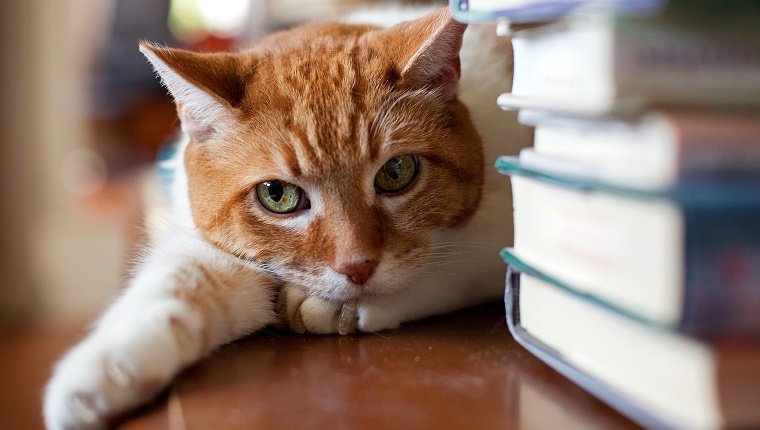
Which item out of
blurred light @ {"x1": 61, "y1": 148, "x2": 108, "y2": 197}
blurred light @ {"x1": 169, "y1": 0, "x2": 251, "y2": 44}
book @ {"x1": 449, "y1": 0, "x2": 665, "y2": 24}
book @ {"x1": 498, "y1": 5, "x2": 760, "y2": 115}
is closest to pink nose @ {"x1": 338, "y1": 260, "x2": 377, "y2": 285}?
book @ {"x1": 449, "y1": 0, "x2": 665, "y2": 24}

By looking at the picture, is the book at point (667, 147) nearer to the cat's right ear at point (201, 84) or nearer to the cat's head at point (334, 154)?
the cat's head at point (334, 154)

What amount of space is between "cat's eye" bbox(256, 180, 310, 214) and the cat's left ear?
234 millimetres

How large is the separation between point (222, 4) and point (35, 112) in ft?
5.75

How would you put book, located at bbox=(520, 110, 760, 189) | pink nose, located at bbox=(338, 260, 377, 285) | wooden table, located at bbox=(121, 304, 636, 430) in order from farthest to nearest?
pink nose, located at bbox=(338, 260, 377, 285) → wooden table, located at bbox=(121, 304, 636, 430) → book, located at bbox=(520, 110, 760, 189)

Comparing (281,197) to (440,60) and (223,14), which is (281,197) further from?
(223,14)

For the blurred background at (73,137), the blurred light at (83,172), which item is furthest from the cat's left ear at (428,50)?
the blurred light at (83,172)

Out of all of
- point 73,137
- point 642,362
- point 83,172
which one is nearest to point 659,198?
point 642,362

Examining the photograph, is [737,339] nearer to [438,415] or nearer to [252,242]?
[438,415]

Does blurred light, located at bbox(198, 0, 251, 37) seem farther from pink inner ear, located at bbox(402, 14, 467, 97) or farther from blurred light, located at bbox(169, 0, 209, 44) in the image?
pink inner ear, located at bbox(402, 14, 467, 97)

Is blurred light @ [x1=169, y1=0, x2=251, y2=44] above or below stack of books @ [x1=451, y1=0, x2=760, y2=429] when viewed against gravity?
above

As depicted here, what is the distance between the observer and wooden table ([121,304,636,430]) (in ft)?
2.47

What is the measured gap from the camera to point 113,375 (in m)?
0.79

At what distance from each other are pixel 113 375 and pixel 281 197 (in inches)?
16.0

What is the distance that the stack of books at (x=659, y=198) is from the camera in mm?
585
